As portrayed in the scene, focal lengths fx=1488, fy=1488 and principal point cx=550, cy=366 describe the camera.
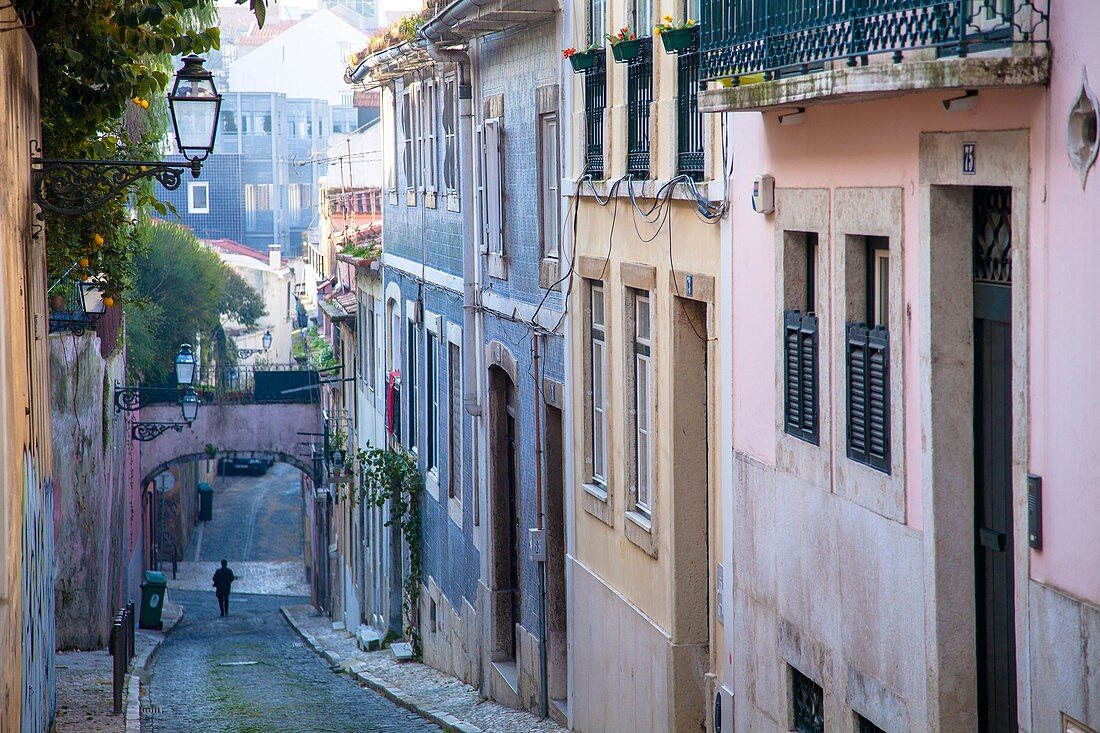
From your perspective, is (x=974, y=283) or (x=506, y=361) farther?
(x=506, y=361)

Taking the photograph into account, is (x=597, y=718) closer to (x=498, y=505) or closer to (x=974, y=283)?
(x=498, y=505)

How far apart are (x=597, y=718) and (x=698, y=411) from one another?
129 inches

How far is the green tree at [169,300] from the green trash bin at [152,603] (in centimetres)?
664

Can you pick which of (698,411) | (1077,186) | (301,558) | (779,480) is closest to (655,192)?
(698,411)

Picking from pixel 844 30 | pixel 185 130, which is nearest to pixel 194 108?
pixel 185 130

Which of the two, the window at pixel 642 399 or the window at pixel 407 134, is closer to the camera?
the window at pixel 642 399

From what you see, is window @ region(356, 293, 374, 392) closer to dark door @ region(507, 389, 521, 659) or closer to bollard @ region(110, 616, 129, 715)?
dark door @ region(507, 389, 521, 659)

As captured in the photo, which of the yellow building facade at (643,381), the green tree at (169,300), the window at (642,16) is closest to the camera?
the yellow building facade at (643,381)

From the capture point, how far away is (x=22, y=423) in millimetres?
9203

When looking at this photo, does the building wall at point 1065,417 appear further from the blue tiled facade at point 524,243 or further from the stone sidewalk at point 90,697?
the stone sidewalk at point 90,697

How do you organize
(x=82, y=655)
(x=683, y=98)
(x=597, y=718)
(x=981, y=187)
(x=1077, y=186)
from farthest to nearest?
(x=82, y=655) → (x=597, y=718) → (x=683, y=98) → (x=981, y=187) → (x=1077, y=186)

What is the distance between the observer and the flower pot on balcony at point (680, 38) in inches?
371

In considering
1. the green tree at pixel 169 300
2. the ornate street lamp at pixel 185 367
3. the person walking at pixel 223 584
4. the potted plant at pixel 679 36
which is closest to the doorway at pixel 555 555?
the potted plant at pixel 679 36

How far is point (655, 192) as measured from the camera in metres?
10.4
